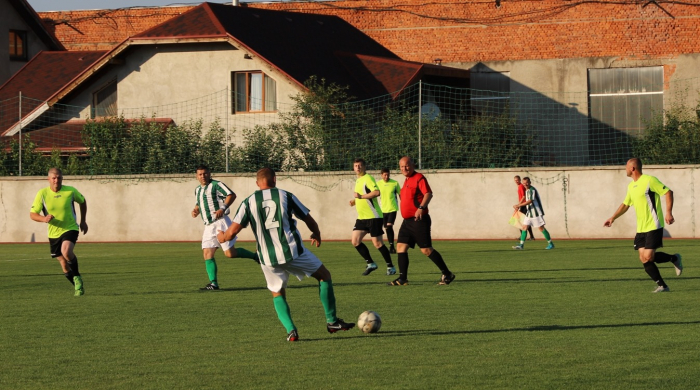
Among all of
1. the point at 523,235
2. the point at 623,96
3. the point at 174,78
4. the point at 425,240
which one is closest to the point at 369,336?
the point at 425,240

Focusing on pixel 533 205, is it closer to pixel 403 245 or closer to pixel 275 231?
pixel 403 245

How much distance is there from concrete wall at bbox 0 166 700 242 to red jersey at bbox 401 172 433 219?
14.6m

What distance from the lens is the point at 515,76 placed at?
4625 cm

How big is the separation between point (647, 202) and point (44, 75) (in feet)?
115

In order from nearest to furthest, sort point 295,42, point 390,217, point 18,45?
point 390,217, point 295,42, point 18,45

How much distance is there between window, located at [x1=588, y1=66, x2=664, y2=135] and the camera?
4369 cm

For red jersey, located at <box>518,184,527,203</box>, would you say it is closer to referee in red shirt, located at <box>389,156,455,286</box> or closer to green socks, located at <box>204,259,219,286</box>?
referee in red shirt, located at <box>389,156,455,286</box>

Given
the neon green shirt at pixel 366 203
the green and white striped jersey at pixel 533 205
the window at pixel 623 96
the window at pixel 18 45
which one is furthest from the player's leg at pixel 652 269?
the window at pixel 18 45

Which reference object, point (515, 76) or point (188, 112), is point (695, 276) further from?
point (515, 76)

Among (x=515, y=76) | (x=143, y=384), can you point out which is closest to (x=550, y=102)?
(x=515, y=76)

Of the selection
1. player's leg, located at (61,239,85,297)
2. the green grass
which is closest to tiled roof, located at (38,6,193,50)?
the green grass

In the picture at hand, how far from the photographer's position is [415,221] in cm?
1523

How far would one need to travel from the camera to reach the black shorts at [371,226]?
1885 centimetres

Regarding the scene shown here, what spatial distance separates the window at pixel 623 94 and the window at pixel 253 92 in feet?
48.2
